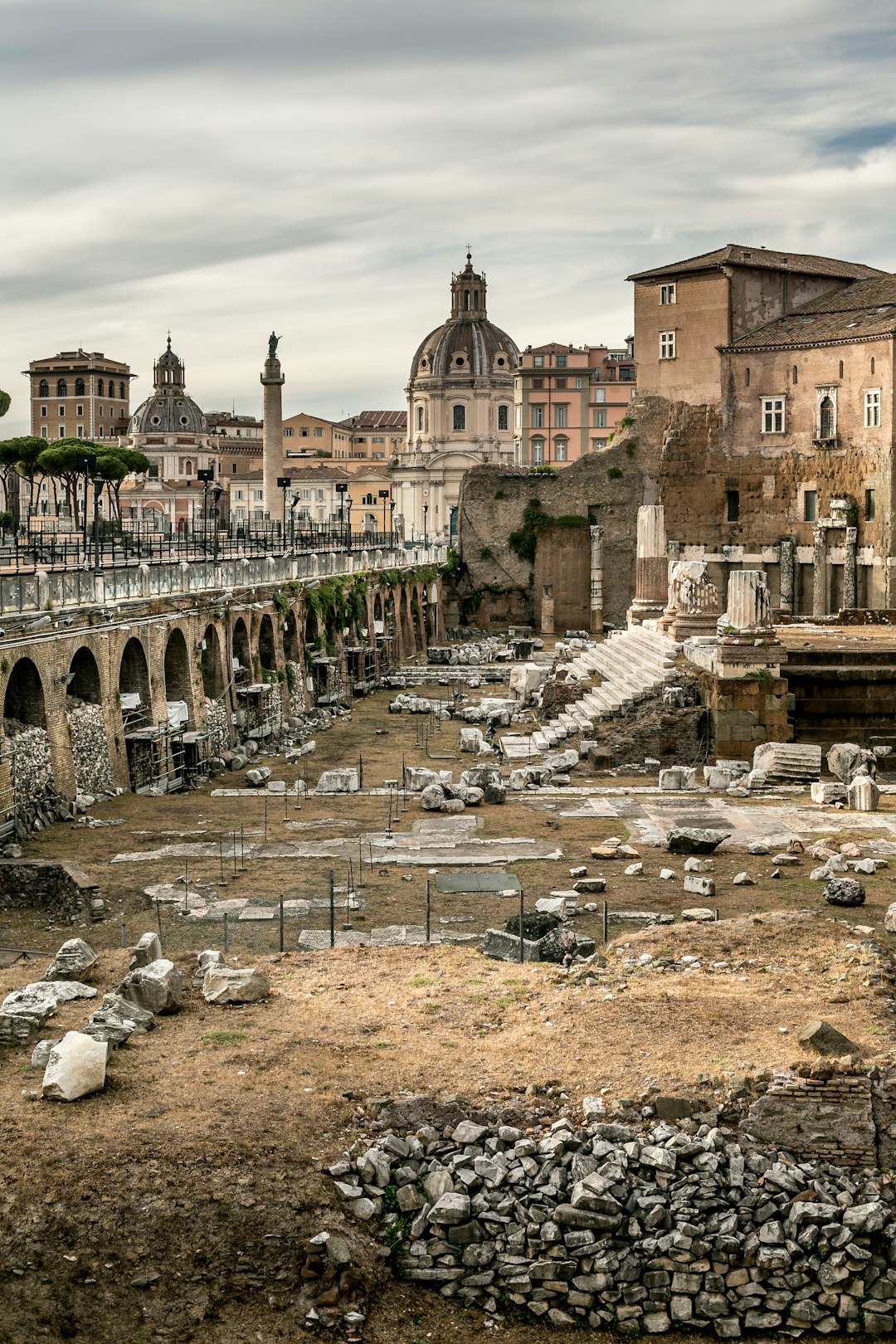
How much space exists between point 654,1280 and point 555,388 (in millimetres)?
91563

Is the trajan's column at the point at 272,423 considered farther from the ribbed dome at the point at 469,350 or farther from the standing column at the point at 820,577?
the ribbed dome at the point at 469,350

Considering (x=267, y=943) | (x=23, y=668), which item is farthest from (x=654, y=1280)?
(x=23, y=668)

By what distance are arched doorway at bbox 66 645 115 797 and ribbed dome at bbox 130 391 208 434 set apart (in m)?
100

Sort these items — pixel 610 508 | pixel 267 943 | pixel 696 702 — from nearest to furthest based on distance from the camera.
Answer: pixel 267 943 < pixel 696 702 < pixel 610 508

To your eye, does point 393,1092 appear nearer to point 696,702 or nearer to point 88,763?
point 88,763

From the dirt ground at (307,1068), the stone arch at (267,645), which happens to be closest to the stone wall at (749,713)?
the dirt ground at (307,1068)

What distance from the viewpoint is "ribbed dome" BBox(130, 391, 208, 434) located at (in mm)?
122875

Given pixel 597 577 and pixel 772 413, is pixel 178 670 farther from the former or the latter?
pixel 597 577

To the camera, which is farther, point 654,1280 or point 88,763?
point 88,763

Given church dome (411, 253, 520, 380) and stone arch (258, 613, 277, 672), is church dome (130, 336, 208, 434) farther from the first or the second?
stone arch (258, 613, 277, 672)

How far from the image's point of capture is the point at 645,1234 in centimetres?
990

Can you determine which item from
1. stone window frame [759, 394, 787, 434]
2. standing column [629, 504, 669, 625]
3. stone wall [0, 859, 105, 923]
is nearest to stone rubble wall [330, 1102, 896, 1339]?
stone wall [0, 859, 105, 923]

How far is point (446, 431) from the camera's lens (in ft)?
332

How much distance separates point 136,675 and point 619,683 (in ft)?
33.6
